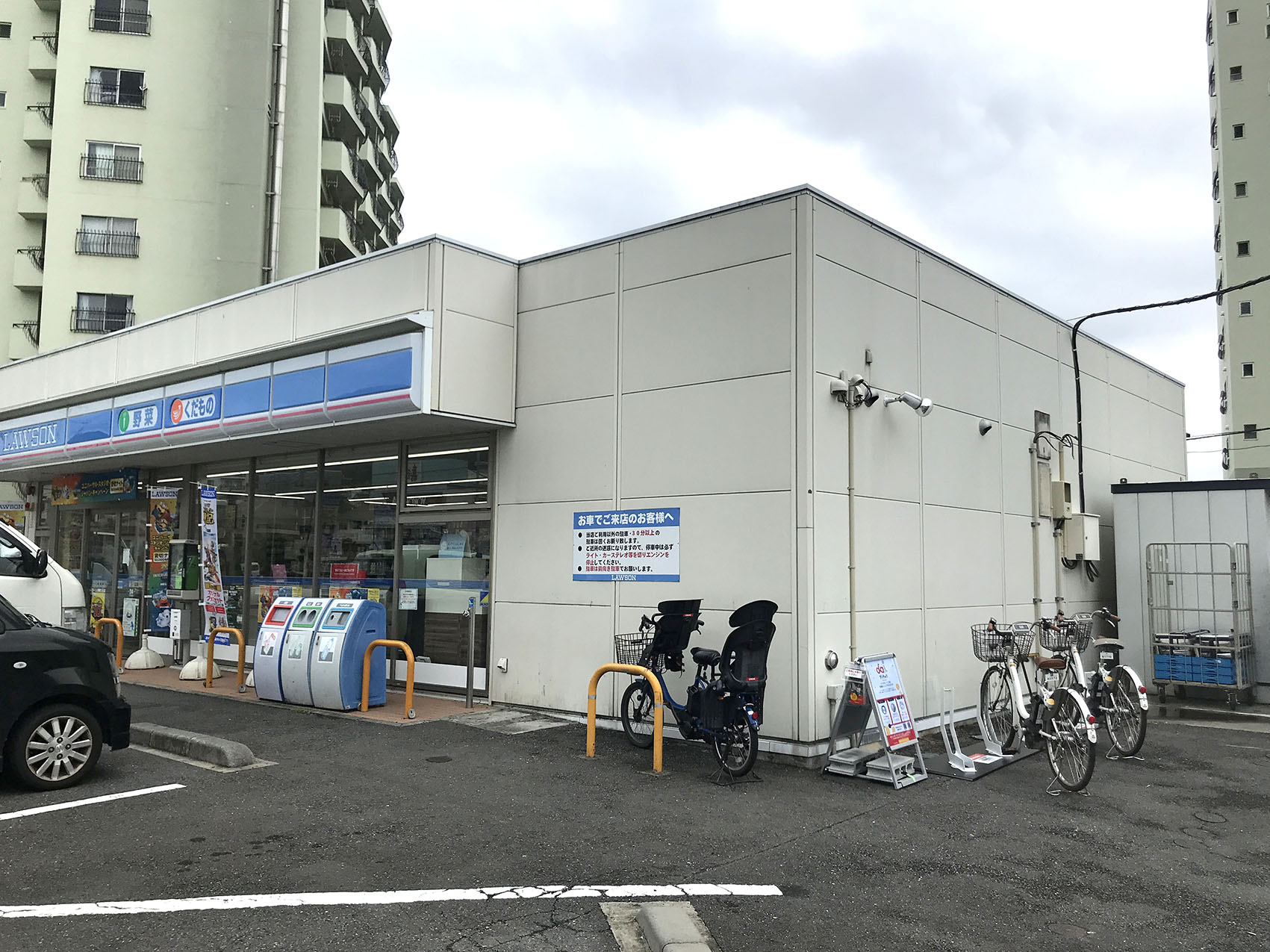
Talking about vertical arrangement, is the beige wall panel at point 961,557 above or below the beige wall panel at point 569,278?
below

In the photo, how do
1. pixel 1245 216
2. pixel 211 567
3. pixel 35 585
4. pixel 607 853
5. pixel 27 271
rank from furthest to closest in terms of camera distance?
pixel 1245 216 < pixel 27 271 < pixel 211 567 < pixel 35 585 < pixel 607 853

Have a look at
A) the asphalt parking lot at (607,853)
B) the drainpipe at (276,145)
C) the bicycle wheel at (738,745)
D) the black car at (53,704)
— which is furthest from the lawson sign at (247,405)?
the drainpipe at (276,145)

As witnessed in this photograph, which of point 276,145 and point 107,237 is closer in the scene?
point 107,237

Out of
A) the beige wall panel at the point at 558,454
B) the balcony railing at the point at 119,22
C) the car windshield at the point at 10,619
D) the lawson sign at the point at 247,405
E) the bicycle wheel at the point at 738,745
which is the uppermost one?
the balcony railing at the point at 119,22

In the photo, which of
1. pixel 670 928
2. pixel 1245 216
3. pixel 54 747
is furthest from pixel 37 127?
pixel 1245 216

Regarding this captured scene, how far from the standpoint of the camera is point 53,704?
683cm

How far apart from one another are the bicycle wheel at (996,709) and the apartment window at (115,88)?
2995 centimetres

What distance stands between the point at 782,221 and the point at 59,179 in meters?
27.5

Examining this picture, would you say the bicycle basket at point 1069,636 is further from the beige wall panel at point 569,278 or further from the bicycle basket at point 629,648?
the beige wall panel at point 569,278

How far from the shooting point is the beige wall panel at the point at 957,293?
1021 centimetres

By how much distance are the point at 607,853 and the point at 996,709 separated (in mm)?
4547

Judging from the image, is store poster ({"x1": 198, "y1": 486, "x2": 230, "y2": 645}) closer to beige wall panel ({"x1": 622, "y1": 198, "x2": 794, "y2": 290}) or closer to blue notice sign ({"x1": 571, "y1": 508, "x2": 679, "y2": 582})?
blue notice sign ({"x1": 571, "y1": 508, "x2": 679, "y2": 582})

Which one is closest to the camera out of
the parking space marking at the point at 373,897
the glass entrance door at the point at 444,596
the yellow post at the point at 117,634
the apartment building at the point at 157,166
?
the parking space marking at the point at 373,897

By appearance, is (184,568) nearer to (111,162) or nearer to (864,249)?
(864,249)
